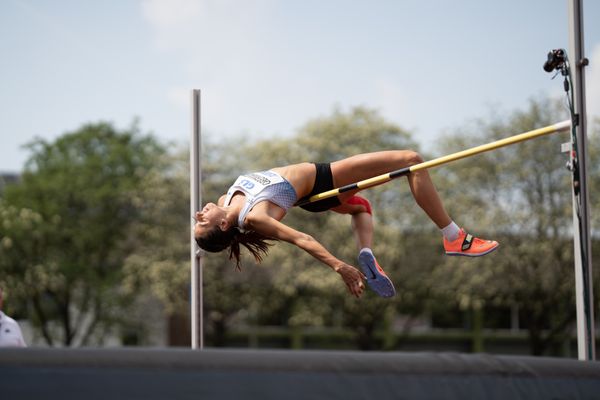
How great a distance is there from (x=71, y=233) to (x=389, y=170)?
76.0 feet

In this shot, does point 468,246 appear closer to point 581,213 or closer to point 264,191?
point 581,213

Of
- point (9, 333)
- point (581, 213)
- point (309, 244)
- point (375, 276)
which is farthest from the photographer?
point (375, 276)

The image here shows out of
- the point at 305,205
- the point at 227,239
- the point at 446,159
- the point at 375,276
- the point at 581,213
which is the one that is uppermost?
the point at 446,159

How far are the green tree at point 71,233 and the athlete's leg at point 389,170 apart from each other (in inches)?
874

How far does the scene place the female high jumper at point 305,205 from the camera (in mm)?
5410

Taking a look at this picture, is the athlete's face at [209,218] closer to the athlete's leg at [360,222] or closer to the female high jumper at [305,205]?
the female high jumper at [305,205]

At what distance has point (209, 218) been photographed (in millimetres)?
5531

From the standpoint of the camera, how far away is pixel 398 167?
18.8 feet

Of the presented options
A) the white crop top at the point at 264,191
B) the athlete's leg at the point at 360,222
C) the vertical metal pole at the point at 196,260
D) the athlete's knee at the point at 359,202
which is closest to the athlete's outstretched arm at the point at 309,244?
the white crop top at the point at 264,191

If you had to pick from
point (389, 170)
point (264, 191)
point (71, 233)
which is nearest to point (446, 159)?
point (389, 170)

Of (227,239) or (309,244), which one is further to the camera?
(227,239)

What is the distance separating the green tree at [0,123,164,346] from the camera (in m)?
A: 26.8

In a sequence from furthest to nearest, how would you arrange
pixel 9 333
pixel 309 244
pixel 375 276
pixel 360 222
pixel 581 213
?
pixel 360 222 < pixel 375 276 < pixel 9 333 < pixel 309 244 < pixel 581 213

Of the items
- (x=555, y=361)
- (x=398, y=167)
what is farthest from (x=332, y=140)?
(x=555, y=361)
